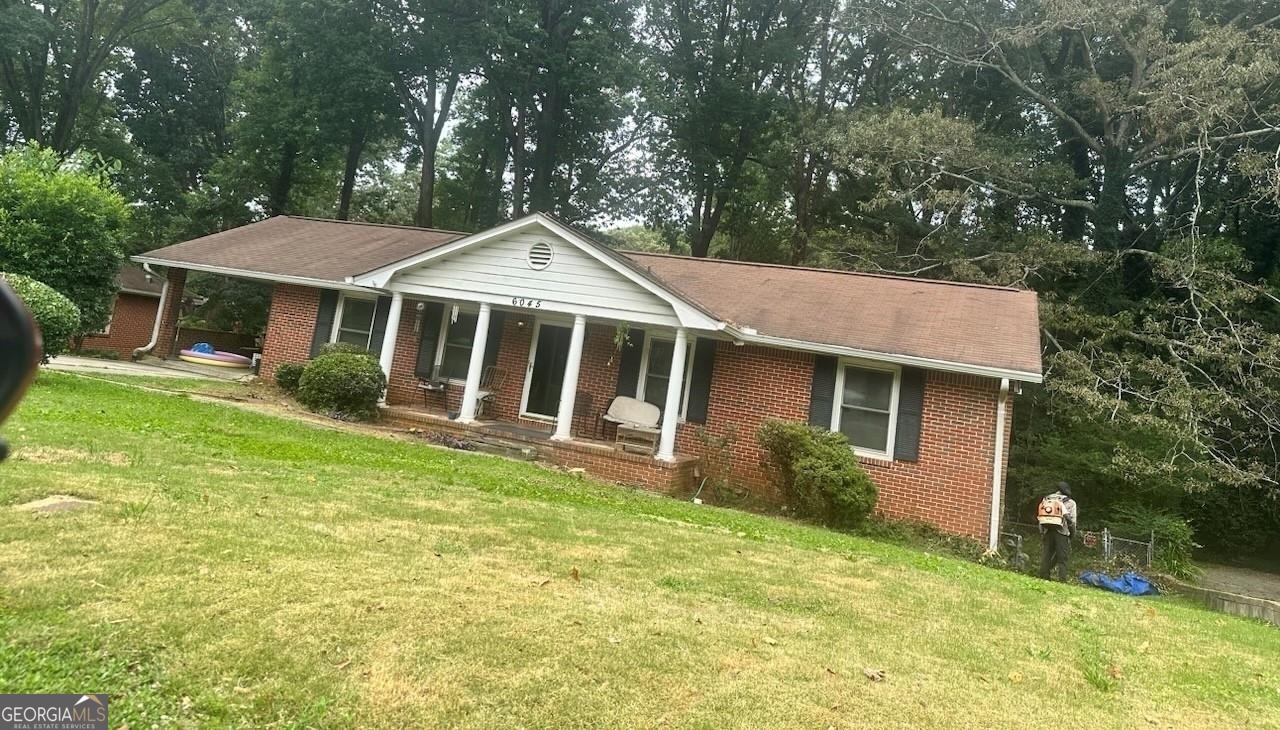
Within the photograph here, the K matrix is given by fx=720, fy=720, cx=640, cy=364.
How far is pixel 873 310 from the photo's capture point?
13602mm

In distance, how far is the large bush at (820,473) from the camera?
10.1 meters

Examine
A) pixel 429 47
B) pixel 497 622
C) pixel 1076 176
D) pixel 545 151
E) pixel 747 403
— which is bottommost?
pixel 497 622

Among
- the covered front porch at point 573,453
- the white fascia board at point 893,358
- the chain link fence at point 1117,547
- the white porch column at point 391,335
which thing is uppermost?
the white fascia board at point 893,358

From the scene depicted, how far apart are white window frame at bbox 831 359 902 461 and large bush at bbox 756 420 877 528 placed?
100 centimetres

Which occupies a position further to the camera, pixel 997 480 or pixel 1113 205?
pixel 1113 205

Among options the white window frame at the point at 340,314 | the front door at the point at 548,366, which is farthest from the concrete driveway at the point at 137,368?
the front door at the point at 548,366

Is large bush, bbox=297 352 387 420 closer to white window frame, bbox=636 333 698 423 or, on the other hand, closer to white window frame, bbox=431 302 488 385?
white window frame, bbox=431 302 488 385

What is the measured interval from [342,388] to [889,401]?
30.1 ft

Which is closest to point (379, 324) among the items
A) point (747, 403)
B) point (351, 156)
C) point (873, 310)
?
point (747, 403)

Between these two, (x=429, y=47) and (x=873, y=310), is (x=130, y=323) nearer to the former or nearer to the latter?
(x=429, y=47)

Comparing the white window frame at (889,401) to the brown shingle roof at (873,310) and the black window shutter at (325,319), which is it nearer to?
the brown shingle roof at (873,310)

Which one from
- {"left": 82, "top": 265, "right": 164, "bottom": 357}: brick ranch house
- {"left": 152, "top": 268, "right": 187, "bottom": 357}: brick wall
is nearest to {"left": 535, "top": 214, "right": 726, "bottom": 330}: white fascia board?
{"left": 152, "top": 268, "right": 187, "bottom": 357}: brick wall

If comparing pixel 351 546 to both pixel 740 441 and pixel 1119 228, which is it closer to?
pixel 740 441

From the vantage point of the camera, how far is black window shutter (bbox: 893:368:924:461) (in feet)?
37.6
